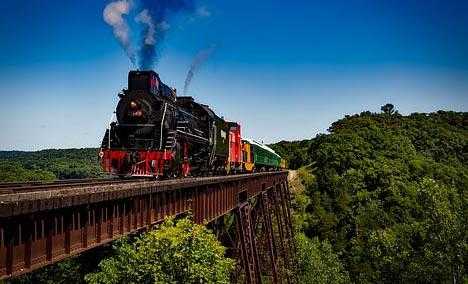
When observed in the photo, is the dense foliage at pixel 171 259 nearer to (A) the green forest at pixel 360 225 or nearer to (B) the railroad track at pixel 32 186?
(A) the green forest at pixel 360 225

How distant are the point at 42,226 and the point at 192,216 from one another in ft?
27.5

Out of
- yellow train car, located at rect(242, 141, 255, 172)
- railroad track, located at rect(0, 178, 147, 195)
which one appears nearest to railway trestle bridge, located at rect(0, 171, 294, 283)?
railroad track, located at rect(0, 178, 147, 195)

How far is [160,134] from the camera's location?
64.0ft

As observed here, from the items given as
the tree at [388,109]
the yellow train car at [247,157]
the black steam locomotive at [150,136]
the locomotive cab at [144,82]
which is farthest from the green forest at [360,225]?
the tree at [388,109]

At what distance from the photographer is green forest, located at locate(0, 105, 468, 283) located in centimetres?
1380

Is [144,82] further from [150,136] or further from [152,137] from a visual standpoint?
[152,137]

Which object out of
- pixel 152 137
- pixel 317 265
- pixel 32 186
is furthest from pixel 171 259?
pixel 317 265

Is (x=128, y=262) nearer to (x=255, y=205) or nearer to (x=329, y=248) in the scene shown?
(x=255, y=205)

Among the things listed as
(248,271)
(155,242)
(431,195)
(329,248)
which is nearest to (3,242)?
(155,242)

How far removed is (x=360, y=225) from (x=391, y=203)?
5.31m

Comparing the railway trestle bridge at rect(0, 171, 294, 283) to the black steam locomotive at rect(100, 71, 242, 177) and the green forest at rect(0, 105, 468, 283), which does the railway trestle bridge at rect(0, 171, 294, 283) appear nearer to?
the green forest at rect(0, 105, 468, 283)

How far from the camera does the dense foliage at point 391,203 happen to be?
35188mm

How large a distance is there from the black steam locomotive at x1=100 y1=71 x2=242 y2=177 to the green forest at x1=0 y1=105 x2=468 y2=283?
9.59ft

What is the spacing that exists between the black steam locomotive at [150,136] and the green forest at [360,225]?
2922mm
